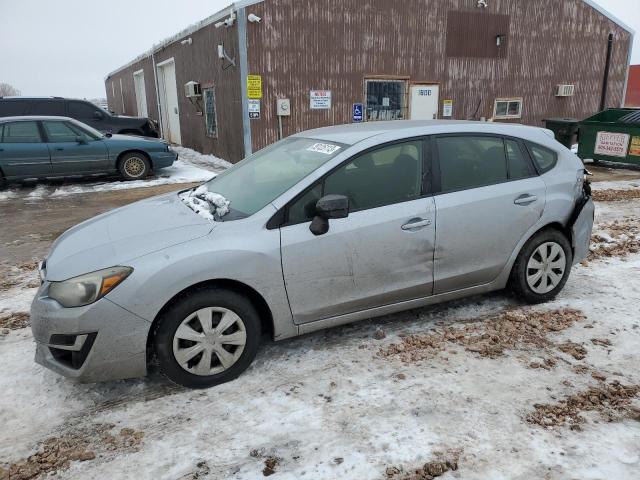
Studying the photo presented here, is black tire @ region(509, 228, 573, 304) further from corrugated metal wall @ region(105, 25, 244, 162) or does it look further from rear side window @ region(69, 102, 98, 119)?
rear side window @ region(69, 102, 98, 119)

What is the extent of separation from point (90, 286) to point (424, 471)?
2.05 metres

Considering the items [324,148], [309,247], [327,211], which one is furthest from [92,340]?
[324,148]

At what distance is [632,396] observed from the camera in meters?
2.98

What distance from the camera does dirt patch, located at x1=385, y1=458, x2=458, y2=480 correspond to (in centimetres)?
237

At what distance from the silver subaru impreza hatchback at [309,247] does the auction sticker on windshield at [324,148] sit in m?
0.02

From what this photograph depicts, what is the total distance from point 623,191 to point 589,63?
10.1 meters

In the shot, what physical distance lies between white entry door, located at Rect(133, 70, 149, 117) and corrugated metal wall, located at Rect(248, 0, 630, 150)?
13902 millimetres

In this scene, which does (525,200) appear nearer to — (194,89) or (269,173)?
(269,173)

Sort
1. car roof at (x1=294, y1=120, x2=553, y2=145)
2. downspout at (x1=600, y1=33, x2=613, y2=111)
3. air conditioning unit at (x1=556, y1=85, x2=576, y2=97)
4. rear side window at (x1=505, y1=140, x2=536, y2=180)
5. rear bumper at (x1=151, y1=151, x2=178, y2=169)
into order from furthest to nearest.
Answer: downspout at (x1=600, y1=33, x2=613, y2=111), air conditioning unit at (x1=556, y1=85, x2=576, y2=97), rear bumper at (x1=151, y1=151, x2=178, y2=169), rear side window at (x1=505, y1=140, x2=536, y2=180), car roof at (x1=294, y1=120, x2=553, y2=145)

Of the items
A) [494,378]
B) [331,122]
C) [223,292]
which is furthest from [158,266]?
[331,122]

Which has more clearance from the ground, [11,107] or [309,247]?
[11,107]

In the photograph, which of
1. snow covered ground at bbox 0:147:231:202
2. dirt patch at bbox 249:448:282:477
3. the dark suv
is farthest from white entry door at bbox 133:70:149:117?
dirt patch at bbox 249:448:282:477

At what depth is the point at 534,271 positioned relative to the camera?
163 inches

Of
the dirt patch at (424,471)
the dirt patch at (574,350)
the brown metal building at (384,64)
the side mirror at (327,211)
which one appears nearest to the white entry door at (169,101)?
the brown metal building at (384,64)
